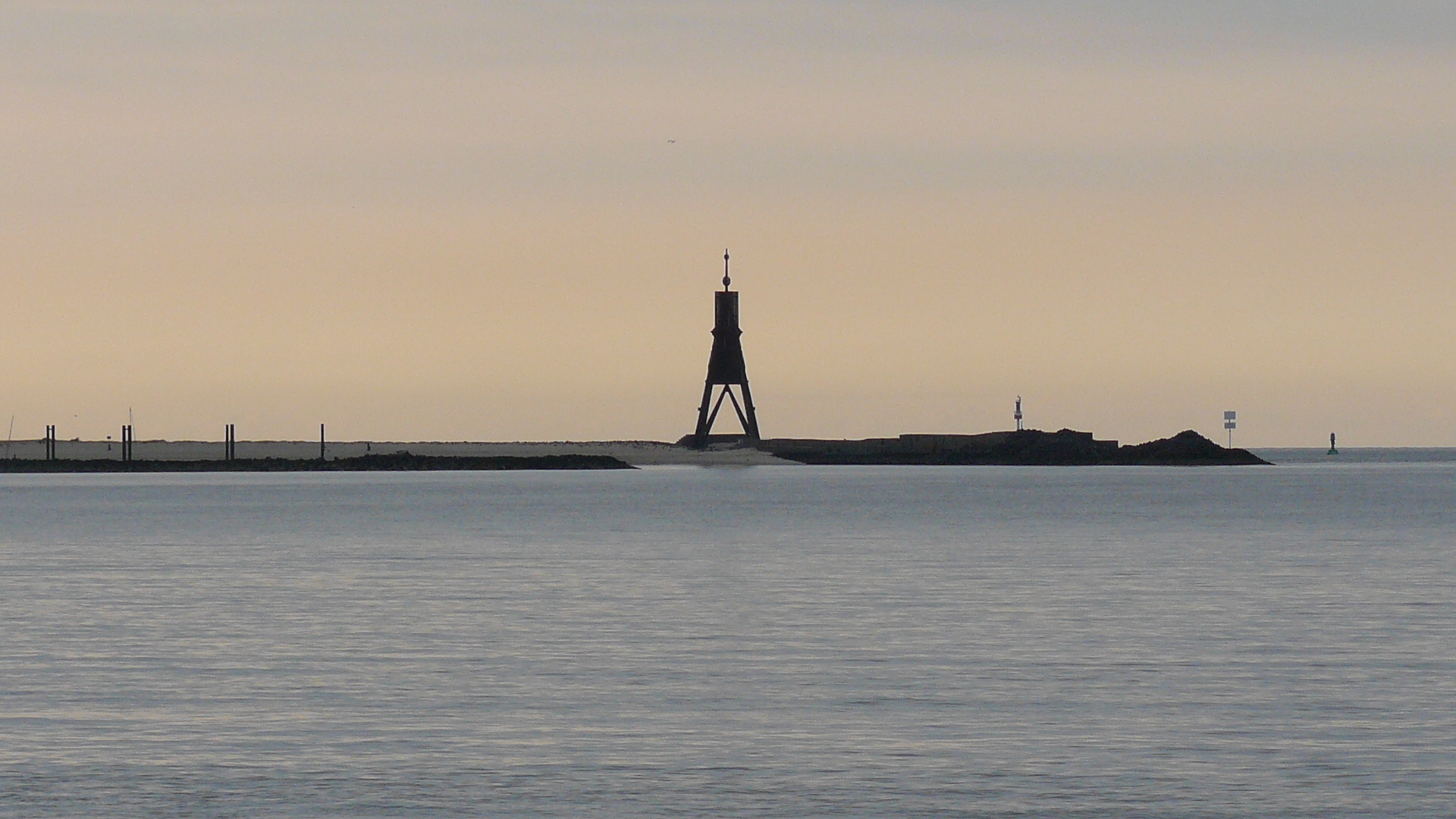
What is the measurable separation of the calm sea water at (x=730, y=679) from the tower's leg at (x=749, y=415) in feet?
384

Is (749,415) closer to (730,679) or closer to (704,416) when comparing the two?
(704,416)

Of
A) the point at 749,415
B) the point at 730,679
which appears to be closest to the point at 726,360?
the point at 749,415

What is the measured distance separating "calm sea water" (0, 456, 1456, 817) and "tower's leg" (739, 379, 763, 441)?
117083 millimetres

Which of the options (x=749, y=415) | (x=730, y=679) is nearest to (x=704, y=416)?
(x=749, y=415)

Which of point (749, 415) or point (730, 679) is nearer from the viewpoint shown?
point (730, 679)

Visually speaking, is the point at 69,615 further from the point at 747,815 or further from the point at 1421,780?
the point at 1421,780

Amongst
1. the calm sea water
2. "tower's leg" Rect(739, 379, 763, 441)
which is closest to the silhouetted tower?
"tower's leg" Rect(739, 379, 763, 441)

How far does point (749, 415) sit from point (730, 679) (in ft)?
524

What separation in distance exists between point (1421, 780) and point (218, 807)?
11201 millimetres

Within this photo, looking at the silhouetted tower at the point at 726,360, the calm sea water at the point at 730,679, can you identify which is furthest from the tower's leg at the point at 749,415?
the calm sea water at the point at 730,679

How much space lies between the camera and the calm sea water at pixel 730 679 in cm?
2027

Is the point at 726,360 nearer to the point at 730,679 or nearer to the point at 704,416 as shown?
the point at 704,416

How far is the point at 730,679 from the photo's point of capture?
28922mm

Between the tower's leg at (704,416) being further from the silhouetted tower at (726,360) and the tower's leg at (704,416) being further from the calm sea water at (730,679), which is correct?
the calm sea water at (730,679)
